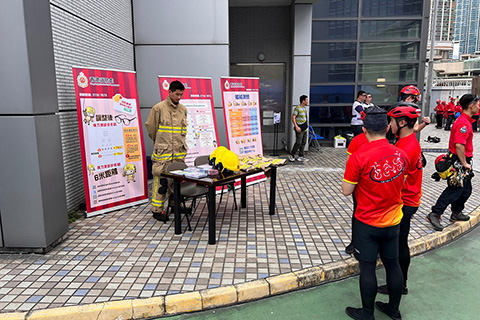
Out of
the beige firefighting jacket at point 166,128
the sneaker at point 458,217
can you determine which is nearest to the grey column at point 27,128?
the beige firefighting jacket at point 166,128

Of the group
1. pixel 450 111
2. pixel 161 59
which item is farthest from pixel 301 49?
pixel 450 111

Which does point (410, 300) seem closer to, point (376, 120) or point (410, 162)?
point (410, 162)

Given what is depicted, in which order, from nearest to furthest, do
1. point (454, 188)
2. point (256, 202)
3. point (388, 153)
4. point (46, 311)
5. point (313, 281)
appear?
point (388, 153)
point (46, 311)
point (313, 281)
point (454, 188)
point (256, 202)

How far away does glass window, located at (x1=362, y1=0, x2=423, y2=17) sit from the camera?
12.7 meters

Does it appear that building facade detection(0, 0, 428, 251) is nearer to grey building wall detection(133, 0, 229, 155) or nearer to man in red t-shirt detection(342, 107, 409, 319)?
grey building wall detection(133, 0, 229, 155)

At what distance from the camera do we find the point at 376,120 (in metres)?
2.84

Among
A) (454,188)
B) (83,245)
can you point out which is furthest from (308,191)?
(83,245)

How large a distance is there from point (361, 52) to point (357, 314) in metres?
11.7

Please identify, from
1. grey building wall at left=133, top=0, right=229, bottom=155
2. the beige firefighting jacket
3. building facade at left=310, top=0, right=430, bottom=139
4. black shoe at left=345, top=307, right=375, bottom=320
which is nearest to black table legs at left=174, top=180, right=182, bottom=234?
the beige firefighting jacket

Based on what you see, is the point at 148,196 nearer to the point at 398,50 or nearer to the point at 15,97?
the point at 15,97

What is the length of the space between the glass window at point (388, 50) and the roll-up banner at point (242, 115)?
7078 millimetres

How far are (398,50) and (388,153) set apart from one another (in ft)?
39.4

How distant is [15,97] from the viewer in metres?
3.99

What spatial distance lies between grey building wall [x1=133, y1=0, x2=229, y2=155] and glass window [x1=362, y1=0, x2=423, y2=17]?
7099 millimetres
